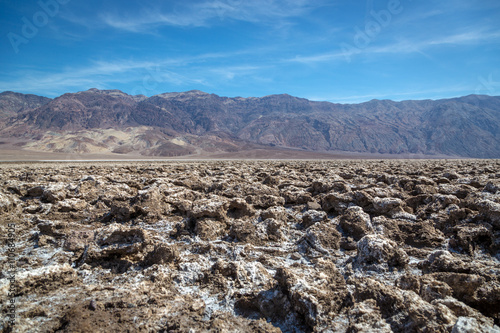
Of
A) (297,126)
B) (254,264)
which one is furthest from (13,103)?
(254,264)

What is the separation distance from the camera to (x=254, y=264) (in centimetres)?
345

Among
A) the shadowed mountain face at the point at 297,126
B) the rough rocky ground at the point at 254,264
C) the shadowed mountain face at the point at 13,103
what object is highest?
the shadowed mountain face at the point at 13,103

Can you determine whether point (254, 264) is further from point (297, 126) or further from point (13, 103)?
point (13, 103)

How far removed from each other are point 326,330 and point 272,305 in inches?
22.2

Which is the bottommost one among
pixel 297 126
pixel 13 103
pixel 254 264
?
pixel 254 264

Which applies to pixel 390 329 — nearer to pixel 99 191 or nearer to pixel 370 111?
pixel 99 191

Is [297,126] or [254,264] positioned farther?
[297,126]

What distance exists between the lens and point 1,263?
366cm

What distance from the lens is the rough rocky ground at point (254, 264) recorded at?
2.42m

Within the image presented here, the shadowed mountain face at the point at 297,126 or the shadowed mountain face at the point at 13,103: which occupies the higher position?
the shadowed mountain face at the point at 13,103

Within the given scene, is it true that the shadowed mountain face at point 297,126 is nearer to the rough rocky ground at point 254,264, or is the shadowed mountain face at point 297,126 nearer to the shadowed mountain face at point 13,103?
the shadowed mountain face at point 13,103

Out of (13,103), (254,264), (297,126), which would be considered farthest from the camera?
(13,103)

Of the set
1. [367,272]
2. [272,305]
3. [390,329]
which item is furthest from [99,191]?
[390,329]

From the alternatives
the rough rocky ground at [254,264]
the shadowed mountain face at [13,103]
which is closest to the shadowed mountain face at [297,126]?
the shadowed mountain face at [13,103]
